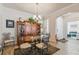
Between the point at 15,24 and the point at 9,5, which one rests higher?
the point at 9,5

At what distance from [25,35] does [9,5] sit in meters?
0.66

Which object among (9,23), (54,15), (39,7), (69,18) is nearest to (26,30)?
(9,23)

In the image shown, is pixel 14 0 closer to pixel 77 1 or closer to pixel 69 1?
pixel 69 1

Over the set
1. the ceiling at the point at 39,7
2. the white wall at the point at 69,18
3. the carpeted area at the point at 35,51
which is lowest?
the carpeted area at the point at 35,51

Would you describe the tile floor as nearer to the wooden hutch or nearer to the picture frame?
the wooden hutch

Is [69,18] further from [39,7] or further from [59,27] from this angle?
[39,7]

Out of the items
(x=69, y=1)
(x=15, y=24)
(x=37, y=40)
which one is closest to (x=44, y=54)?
(x=37, y=40)

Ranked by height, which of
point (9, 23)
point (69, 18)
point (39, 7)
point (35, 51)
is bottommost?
point (35, 51)

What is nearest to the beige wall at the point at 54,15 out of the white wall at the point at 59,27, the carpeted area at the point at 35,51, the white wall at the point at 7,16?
the white wall at the point at 59,27

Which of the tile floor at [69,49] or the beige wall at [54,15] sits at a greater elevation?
the beige wall at [54,15]

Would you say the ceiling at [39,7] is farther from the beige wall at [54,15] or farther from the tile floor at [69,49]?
the tile floor at [69,49]

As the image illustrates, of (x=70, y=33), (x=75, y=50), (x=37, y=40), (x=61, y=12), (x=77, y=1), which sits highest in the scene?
(x=77, y=1)

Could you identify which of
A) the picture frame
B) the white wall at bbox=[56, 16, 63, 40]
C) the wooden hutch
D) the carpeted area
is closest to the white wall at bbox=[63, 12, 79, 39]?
the white wall at bbox=[56, 16, 63, 40]
